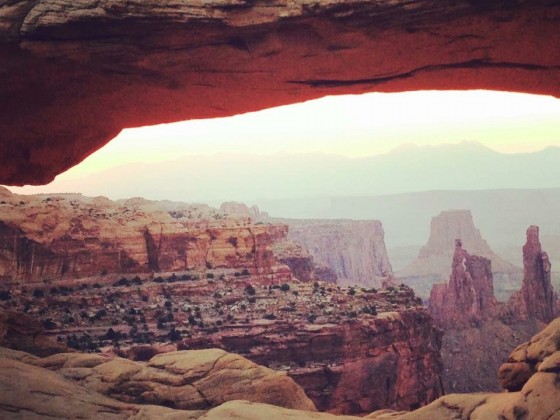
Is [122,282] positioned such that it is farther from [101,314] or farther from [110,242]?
[101,314]

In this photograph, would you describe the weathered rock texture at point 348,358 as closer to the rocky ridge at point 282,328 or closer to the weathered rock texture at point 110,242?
the rocky ridge at point 282,328

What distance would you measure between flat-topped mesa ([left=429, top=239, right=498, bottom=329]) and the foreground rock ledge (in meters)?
63.3

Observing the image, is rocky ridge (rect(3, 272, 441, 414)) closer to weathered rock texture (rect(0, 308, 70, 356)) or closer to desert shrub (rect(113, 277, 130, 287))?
desert shrub (rect(113, 277, 130, 287))

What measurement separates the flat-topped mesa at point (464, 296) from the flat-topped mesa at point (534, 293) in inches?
88.6

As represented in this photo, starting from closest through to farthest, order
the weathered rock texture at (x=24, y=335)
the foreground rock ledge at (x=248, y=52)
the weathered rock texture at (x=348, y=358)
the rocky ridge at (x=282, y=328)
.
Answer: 1. the foreground rock ledge at (x=248, y=52)
2. the weathered rock texture at (x=24, y=335)
3. the rocky ridge at (x=282, y=328)
4. the weathered rock texture at (x=348, y=358)

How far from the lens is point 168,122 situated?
16031mm

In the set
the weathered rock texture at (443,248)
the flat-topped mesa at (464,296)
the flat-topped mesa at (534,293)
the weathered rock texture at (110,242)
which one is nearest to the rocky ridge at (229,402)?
the weathered rock texture at (110,242)

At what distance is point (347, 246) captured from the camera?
380 ft

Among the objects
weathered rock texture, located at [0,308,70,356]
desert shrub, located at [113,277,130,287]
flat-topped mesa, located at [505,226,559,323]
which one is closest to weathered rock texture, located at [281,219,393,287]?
flat-topped mesa, located at [505,226,559,323]

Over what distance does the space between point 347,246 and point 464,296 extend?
39804mm

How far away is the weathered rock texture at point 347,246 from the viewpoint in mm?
110438

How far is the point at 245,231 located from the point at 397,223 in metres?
128

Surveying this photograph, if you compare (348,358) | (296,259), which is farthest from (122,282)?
(296,259)

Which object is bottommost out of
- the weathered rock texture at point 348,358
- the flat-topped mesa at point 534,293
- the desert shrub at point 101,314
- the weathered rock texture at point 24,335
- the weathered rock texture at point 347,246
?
the weathered rock texture at point 348,358
